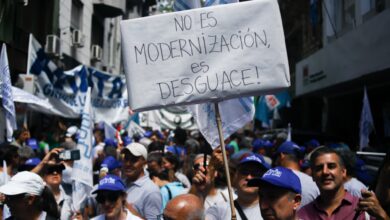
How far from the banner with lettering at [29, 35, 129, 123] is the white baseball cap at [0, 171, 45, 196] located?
17.9 feet

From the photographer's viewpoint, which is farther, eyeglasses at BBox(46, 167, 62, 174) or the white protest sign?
eyeglasses at BBox(46, 167, 62, 174)

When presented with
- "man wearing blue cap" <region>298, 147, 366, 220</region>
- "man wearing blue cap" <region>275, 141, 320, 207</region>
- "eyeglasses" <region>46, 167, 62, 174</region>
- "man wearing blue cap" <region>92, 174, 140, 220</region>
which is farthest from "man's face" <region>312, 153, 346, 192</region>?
"eyeglasses" <region>46, 167, 62, 174</region>

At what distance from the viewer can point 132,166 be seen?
17.6 ft

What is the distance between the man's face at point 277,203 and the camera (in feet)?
9.26

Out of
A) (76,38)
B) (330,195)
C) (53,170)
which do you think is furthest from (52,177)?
(76,38)

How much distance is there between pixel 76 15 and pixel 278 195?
17.9m

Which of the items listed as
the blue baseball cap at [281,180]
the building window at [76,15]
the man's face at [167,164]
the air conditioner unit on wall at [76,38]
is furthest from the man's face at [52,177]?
the building window at [76,15]

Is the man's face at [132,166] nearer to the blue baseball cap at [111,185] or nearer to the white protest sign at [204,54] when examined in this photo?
the blue baseball cap at [111,185]

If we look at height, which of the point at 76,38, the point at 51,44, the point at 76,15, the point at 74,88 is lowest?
the point at 74,88

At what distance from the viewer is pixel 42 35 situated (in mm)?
14852

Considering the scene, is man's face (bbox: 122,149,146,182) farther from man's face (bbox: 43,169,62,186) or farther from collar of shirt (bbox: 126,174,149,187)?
man's face (bbox: 43,169,62,186)

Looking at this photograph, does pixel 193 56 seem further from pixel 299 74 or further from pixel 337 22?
pixel 299 74

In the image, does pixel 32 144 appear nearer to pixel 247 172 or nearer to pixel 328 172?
pixel 247 172

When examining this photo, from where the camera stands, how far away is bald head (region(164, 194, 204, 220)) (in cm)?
328
